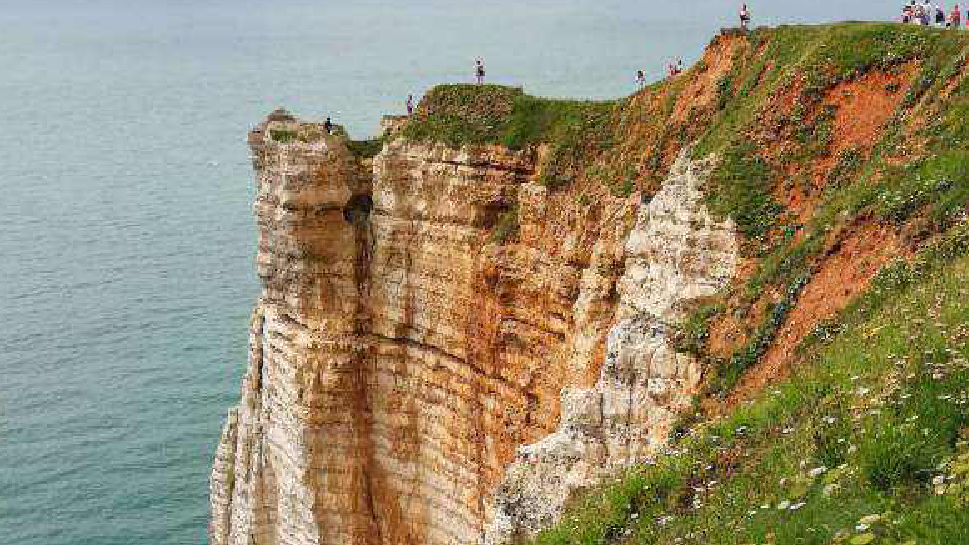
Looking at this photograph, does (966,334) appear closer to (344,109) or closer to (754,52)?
(754,52)

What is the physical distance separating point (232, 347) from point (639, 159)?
1642 inches

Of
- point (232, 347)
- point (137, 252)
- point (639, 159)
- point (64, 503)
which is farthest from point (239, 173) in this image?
point (639, 159)

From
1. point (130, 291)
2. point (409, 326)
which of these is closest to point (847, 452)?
point (409, 326)

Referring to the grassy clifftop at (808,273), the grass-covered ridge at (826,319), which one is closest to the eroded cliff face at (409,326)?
the grassy clifftop at (808,273)

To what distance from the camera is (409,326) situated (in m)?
38.9

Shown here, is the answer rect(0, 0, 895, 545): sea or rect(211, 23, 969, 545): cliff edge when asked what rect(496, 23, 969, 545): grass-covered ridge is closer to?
rect(211, 23, 969, 545): cliff edge

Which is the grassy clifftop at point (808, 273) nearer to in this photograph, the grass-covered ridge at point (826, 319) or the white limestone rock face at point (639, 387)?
the grass-covered ridge at point (826, 319)

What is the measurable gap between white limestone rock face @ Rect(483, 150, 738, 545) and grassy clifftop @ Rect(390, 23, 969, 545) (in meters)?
0.66

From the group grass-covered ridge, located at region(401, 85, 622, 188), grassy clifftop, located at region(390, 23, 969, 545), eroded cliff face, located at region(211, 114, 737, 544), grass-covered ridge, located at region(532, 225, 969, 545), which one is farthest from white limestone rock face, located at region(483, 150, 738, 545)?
grass-covered ridge, located at region(401, 85, 622, 188)

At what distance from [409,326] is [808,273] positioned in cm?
1809

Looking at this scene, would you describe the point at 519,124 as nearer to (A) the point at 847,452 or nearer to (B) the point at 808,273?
(B) the point at 808,273

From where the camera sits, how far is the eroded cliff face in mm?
35156

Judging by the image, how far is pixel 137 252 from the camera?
290ft

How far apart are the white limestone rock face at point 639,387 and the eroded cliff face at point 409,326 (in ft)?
8.42
